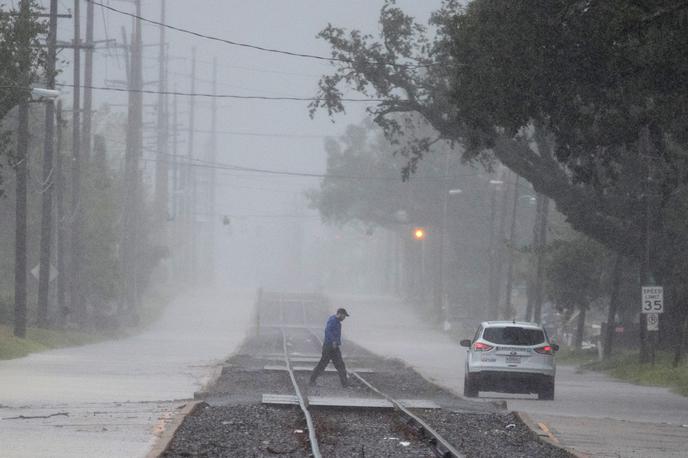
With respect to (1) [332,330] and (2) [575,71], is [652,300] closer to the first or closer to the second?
(1) [332,330]

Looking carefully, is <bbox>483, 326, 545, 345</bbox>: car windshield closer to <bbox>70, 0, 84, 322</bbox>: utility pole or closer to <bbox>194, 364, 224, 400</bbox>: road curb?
<bbox>194, 364, 224, 400</bbox>: road curb

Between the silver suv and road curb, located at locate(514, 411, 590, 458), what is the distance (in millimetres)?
6689

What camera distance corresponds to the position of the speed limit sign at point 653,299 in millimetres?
42656

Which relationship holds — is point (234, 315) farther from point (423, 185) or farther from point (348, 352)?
point (348, 352)

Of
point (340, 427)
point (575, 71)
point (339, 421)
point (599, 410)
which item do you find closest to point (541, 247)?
point (599, 410)

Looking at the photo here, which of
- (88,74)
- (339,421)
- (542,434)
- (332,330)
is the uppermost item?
(88,74)

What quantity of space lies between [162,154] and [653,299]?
92.6 metres

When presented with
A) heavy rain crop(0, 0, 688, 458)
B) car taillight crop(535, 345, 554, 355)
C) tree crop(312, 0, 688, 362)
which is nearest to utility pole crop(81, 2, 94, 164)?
heavy rain crop(0, 0, 688, 458)

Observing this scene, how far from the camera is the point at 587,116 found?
2998cm

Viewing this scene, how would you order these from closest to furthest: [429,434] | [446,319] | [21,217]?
1. [429,434]
2. [21,217]
3. [446,319]

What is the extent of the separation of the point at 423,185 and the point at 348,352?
61875 mm

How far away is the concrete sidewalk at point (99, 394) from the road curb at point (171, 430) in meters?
0.16

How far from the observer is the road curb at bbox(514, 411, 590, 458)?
19.8 metres

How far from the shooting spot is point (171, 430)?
20.8 metres
